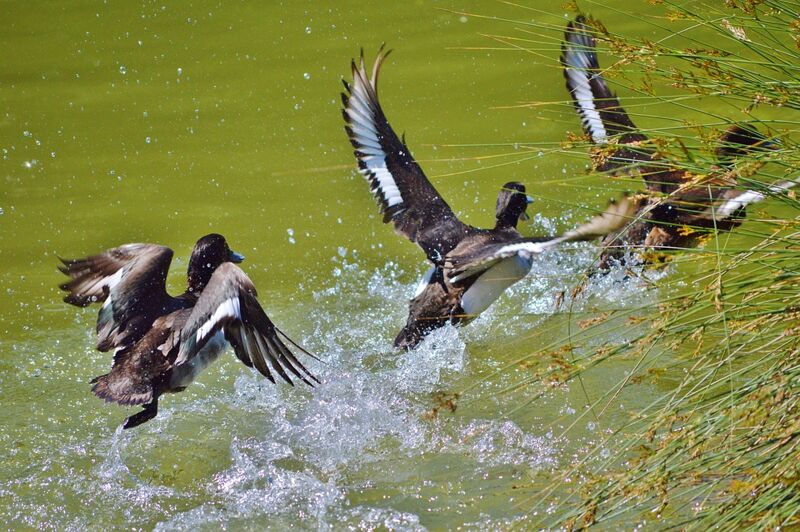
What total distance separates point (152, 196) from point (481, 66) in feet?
10.4

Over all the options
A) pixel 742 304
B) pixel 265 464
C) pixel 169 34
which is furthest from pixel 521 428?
pixel 169 34

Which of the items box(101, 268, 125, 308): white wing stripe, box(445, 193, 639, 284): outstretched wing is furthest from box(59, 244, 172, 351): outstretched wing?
box(445, 193, 639, 284): outstretched wing

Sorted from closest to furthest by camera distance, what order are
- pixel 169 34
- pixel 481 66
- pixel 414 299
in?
1. pixel 414 299
2. pixel 481 66
3. pixel 169 34

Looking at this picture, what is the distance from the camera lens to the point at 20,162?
8.12m

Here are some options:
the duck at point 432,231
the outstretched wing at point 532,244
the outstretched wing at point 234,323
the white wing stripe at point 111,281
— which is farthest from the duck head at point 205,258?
the outstretched wing at point 532,244

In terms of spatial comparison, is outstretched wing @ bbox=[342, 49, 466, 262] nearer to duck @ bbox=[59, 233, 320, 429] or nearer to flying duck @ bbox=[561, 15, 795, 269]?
flying duck @ bbox=[561, 15, 795, 269]

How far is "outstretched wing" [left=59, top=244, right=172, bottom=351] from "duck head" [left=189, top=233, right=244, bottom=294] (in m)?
0.19

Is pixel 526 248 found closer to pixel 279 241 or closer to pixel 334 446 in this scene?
pixel 334 446

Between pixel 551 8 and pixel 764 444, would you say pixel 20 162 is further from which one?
pixel 764 444

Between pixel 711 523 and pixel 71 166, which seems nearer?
pixel 711 523

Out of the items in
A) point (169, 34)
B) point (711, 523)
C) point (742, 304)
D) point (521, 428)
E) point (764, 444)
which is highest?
point (169, 34)

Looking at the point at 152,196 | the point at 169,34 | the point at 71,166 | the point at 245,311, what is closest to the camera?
the point at 245,311

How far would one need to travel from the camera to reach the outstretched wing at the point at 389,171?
5.98m

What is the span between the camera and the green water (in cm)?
423
